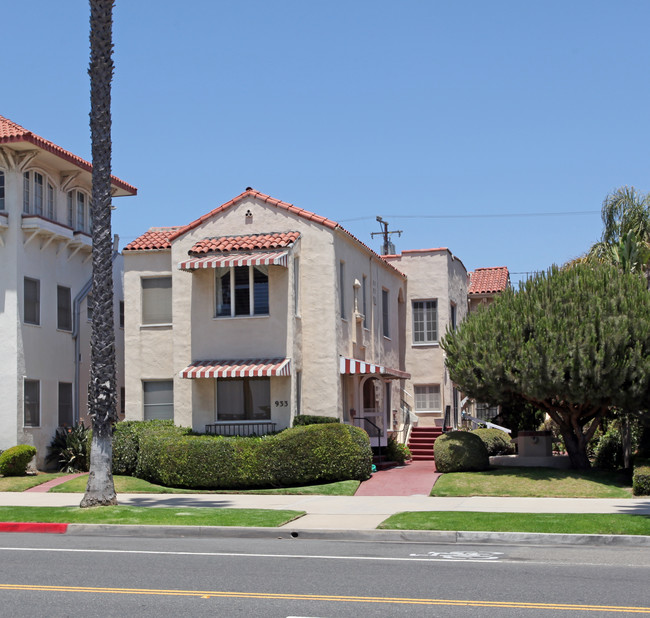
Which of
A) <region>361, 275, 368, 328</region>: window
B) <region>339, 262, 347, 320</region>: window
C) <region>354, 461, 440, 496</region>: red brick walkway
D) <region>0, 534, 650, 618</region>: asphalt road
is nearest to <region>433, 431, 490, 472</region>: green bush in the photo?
<region>354, 461, 440, 496</region>: red brick walkway

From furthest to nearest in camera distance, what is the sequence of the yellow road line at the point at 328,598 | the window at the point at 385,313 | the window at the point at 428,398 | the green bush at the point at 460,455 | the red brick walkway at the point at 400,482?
the window at the point at 428,398
the window at the point at 385,313
the green bush at the point at 460,455
the red brick walkway at the point at 400,482
the yellow road line at the point at 328,598

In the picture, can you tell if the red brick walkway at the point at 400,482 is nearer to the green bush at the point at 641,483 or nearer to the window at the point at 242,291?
the green bush at the point at 641,483

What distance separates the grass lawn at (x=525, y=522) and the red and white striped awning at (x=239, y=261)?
907cm

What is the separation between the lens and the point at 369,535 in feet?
47.7

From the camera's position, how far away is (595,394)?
21.1 metres

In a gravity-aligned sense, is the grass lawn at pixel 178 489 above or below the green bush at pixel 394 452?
below

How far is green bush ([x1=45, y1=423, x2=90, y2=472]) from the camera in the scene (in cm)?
2639

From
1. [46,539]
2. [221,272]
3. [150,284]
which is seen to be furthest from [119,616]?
[150,284]

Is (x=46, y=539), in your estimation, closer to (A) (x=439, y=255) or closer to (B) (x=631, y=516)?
(B) (x=631, y=516)

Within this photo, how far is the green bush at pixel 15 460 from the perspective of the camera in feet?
80.8

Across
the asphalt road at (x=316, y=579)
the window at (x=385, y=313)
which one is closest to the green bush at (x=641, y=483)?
the asphalt road at (x=316, y=579)

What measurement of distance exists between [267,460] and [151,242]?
848cm

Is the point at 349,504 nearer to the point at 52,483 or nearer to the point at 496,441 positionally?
the point at 52,483

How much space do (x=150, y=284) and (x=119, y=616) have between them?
63.1ft
